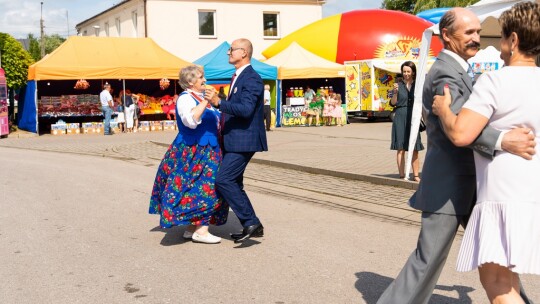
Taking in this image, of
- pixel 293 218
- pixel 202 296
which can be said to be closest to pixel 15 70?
pixel 293 218

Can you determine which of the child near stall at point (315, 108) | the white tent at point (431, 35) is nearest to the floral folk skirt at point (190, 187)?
the white tent at point (431, 35)

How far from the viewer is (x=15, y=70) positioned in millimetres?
25656

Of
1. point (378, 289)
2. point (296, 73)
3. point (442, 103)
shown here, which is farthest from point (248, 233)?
point (296, 73)

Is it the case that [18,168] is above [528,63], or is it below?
below

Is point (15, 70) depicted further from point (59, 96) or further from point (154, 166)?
point (154, 166)

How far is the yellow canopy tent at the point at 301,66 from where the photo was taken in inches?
1049

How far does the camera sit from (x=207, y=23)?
122ft

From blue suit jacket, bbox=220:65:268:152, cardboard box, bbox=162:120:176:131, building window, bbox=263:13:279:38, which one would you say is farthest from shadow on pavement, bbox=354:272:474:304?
building window, bbox=263:13:279:38

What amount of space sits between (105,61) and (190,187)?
18975mm

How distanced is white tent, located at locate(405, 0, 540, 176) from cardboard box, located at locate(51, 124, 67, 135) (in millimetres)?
15790

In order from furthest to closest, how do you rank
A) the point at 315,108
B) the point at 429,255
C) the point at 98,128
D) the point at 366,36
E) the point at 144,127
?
the point at 366,36
the point at 315,108
the point at 144,127
the point at 98,128
the point at 429,255

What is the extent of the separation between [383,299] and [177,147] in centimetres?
312

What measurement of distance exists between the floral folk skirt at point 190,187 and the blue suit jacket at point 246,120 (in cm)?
29

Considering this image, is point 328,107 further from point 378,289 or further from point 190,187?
point 378,289
